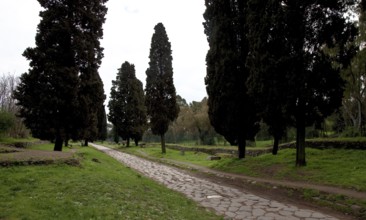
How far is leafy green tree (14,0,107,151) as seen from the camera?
19391mm

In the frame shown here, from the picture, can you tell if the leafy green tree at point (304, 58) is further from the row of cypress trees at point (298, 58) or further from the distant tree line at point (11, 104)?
the distant tree line at point (11, 104)

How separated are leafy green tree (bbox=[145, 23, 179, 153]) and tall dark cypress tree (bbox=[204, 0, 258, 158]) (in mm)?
15632

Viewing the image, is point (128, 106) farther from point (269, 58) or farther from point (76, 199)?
point (76, 199)

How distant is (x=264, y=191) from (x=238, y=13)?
40.9ft

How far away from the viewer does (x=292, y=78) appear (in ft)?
44.4

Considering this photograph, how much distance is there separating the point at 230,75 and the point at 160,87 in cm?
1782

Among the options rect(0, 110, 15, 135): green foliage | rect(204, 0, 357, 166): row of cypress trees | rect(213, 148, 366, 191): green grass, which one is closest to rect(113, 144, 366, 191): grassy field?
rect(213, 148, 366, 191): green grass

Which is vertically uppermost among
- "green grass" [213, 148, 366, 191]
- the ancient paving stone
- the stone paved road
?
"green grass" [213, 148, 366, 191]

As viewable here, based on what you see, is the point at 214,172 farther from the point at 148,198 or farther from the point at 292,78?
the point at 148,198

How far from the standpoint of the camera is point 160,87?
3638cm

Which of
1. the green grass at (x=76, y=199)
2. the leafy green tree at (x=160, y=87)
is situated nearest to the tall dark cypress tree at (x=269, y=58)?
the green grass at (x=76, y=199)

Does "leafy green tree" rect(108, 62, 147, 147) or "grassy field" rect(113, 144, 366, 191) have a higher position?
"leafy green tree" rect(108, 62, 147, 147)

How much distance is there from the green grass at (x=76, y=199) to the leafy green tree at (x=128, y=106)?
1595 inches

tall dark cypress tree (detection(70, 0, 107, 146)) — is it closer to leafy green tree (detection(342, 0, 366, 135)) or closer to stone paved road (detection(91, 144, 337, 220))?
stone paved road (detection(91, 144, 337, 220))
